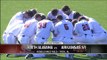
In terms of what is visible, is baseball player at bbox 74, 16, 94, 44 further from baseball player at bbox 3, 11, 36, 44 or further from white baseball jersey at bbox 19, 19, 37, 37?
baseball player at bbox 3, 11, 36, 44

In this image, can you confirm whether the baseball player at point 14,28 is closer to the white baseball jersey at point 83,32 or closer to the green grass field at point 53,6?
the white baseball jersey at point 83,32

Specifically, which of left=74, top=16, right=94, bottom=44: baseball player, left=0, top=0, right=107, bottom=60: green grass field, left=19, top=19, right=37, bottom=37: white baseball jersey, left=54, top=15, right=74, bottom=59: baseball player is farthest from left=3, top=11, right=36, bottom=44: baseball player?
left=0, top=0, right=107, bottom=60: green grass field

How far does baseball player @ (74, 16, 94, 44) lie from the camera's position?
9.59 meters

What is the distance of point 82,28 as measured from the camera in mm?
9578

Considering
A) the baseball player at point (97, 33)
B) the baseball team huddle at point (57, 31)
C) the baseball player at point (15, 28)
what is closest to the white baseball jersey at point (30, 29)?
the baseball team huddle at point (57, 31)

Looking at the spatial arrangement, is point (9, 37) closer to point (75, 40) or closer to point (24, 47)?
point (24, 47)

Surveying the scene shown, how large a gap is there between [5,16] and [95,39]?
5.86 m

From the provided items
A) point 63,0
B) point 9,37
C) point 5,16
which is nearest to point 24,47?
point 9,37

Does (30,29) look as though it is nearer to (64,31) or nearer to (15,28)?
(15,28)

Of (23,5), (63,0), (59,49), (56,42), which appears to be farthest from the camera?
(63,0)

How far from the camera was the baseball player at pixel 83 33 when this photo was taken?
9.59 meters

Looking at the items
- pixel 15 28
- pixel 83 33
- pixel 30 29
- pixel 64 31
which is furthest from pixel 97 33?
pixel 15 28

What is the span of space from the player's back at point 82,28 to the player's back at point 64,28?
0.15 metres

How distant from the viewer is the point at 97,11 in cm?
1600
